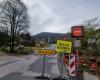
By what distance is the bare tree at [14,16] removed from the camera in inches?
2731

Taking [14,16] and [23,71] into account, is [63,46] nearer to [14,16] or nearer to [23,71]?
[23,71]

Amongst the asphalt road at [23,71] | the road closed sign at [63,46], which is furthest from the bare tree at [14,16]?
the road closed sign at [63,46]

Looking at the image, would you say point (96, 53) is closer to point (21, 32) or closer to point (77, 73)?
point (77, 73)

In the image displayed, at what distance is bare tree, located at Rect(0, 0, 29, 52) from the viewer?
6938 cm

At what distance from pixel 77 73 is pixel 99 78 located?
11.0 ft

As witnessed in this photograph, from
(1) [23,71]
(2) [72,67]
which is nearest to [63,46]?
(2) [72,67]

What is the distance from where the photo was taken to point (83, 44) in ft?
154

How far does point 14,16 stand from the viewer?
69812 millimetres

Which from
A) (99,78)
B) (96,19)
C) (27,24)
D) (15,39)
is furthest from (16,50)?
(99,78)

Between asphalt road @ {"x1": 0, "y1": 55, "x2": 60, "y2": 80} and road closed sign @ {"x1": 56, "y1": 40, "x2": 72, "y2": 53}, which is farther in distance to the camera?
asphalt road @ {"x1": 0, "y1": 55, "x2": 60, "y2": 80}

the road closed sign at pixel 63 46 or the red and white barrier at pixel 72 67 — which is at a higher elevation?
the road closed sign at pixel 63 46

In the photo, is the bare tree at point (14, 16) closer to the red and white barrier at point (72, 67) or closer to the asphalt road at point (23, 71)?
the asphalt road at point (23, 71)

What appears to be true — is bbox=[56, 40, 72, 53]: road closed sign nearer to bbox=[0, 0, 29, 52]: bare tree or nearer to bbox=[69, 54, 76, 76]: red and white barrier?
bbox=[69, 54, 76, 76]: red and white barrier

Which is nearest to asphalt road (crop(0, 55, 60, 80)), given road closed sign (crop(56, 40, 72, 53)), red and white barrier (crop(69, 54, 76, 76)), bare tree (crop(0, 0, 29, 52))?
road closed sign (crop(56, 40, 72, 53))
